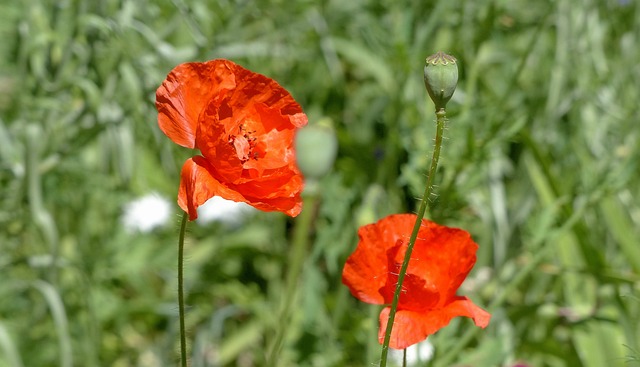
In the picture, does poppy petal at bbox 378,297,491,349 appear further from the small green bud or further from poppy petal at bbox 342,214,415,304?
the small green bud

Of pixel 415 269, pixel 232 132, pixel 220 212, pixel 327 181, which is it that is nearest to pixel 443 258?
pixel 415 269

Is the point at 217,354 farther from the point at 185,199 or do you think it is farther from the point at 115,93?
the point at 185,199

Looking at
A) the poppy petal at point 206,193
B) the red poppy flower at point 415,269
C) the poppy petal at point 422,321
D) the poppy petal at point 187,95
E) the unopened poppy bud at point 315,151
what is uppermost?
the poppy petal at point 187,95

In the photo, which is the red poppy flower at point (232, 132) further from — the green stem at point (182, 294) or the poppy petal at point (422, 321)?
the poppy petal at point (422, 321)

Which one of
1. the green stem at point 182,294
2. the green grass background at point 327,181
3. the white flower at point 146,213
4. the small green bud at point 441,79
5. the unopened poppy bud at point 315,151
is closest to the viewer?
the unopened poppy bud at point 315,151

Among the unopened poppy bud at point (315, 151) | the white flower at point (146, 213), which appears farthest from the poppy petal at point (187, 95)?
the white flower at point (146, 213)

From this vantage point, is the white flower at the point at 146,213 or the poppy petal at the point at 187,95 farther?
the white flower at the point at 146,213
